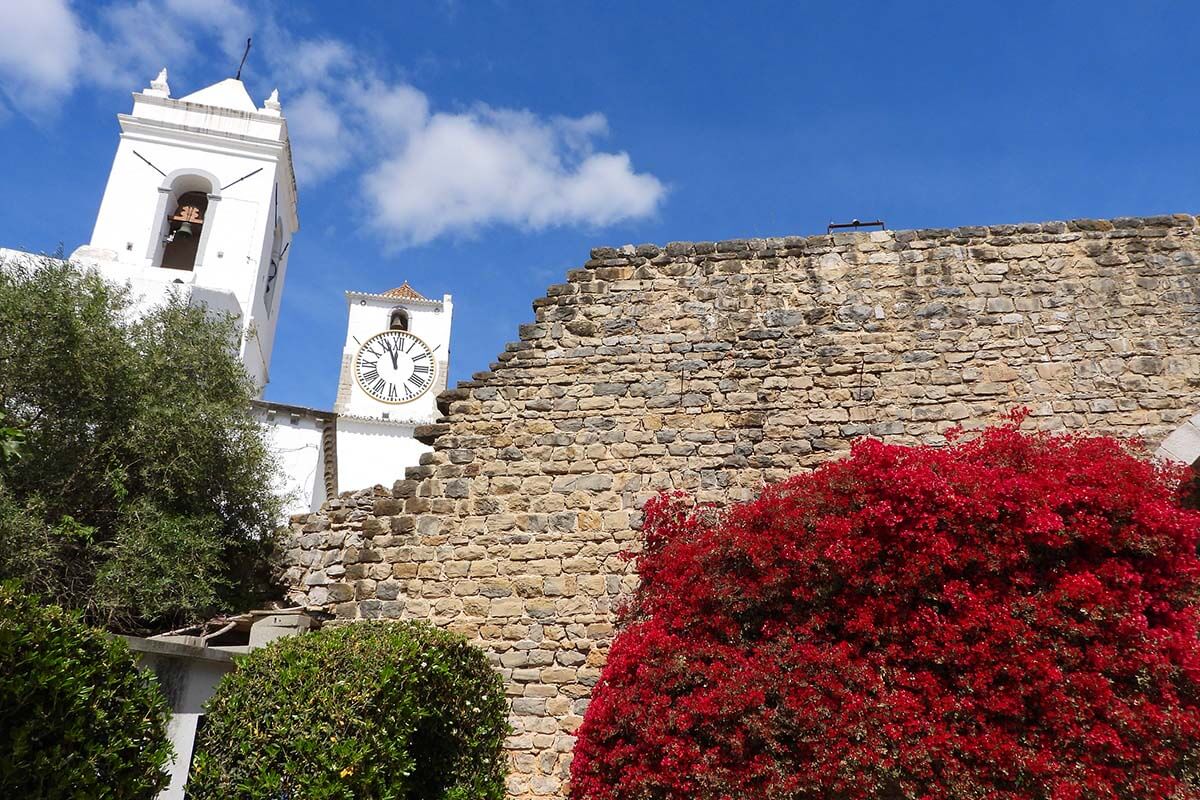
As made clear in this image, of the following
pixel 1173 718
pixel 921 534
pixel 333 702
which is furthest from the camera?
pixel 921 534

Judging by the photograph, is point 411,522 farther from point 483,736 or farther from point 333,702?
point 333,702

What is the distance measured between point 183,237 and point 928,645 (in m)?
21.6

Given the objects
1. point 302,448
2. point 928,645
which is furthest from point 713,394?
point 302,448

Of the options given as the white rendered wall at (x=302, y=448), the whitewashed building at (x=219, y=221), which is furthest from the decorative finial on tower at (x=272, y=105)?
the white rendered wall at (x=302, y=448)

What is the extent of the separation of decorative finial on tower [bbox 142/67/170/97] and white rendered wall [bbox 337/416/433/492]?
13.4 metres

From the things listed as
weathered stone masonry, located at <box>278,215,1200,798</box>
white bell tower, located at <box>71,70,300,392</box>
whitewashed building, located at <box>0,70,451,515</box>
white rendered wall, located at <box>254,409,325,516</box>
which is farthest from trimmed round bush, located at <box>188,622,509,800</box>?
white bell tower, located at <box>71,70,300,392</box>

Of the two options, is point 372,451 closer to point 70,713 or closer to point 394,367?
point 394,367

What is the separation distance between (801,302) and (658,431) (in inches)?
78.1

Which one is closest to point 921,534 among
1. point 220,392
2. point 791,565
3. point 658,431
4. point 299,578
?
point 791,565

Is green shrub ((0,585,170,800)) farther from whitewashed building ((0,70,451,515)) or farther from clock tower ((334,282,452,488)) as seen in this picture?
clock tower ((334,282,452,488))

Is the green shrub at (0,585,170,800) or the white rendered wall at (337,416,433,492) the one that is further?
the white rendered wall at (337,416,433,492)

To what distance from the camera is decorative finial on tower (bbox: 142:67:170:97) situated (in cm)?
2314

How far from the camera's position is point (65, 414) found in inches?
328

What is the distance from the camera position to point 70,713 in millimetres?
3949
